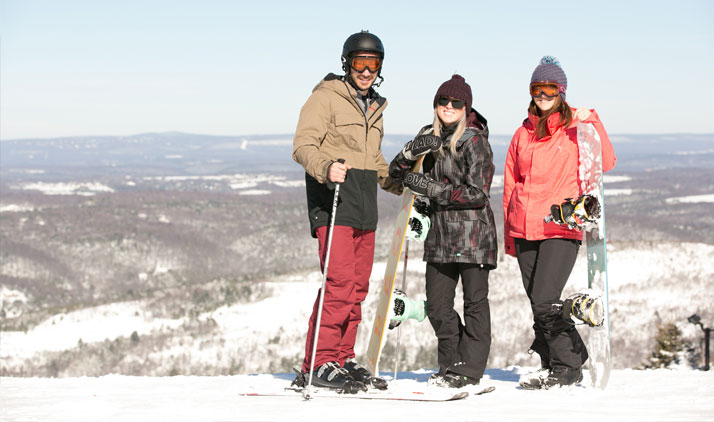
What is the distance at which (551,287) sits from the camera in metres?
4.65

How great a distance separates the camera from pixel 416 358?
38500 mm

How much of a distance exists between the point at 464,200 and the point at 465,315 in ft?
2.51

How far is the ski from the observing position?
4.38 m

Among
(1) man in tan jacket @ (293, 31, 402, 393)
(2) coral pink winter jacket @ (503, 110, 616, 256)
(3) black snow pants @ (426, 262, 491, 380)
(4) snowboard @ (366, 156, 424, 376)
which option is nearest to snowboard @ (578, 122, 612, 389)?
(2) coral pink winter jacket @ (503, 110, 616, 256)

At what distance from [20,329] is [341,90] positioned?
2270 inches

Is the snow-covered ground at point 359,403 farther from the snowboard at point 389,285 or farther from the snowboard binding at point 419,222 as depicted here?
the snowboard binding at point 419,222

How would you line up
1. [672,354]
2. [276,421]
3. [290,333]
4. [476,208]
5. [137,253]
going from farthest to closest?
[137,253] < [290,333] < [672,354] < [476,208] < [276,421]

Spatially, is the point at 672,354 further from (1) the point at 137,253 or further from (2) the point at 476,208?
(1) the point at 137,253

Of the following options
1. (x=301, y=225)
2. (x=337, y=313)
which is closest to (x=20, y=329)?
(x=337, y=313)

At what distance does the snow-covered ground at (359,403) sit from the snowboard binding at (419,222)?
0.98 metres

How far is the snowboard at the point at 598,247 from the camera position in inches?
185

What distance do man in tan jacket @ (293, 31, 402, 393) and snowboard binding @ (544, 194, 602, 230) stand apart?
1134 mm

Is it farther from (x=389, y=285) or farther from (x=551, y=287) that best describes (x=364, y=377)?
(x=551, y=287)

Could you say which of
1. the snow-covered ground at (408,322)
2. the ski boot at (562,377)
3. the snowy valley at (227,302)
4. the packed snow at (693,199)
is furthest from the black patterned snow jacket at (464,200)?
the packed snow at (693,199)
